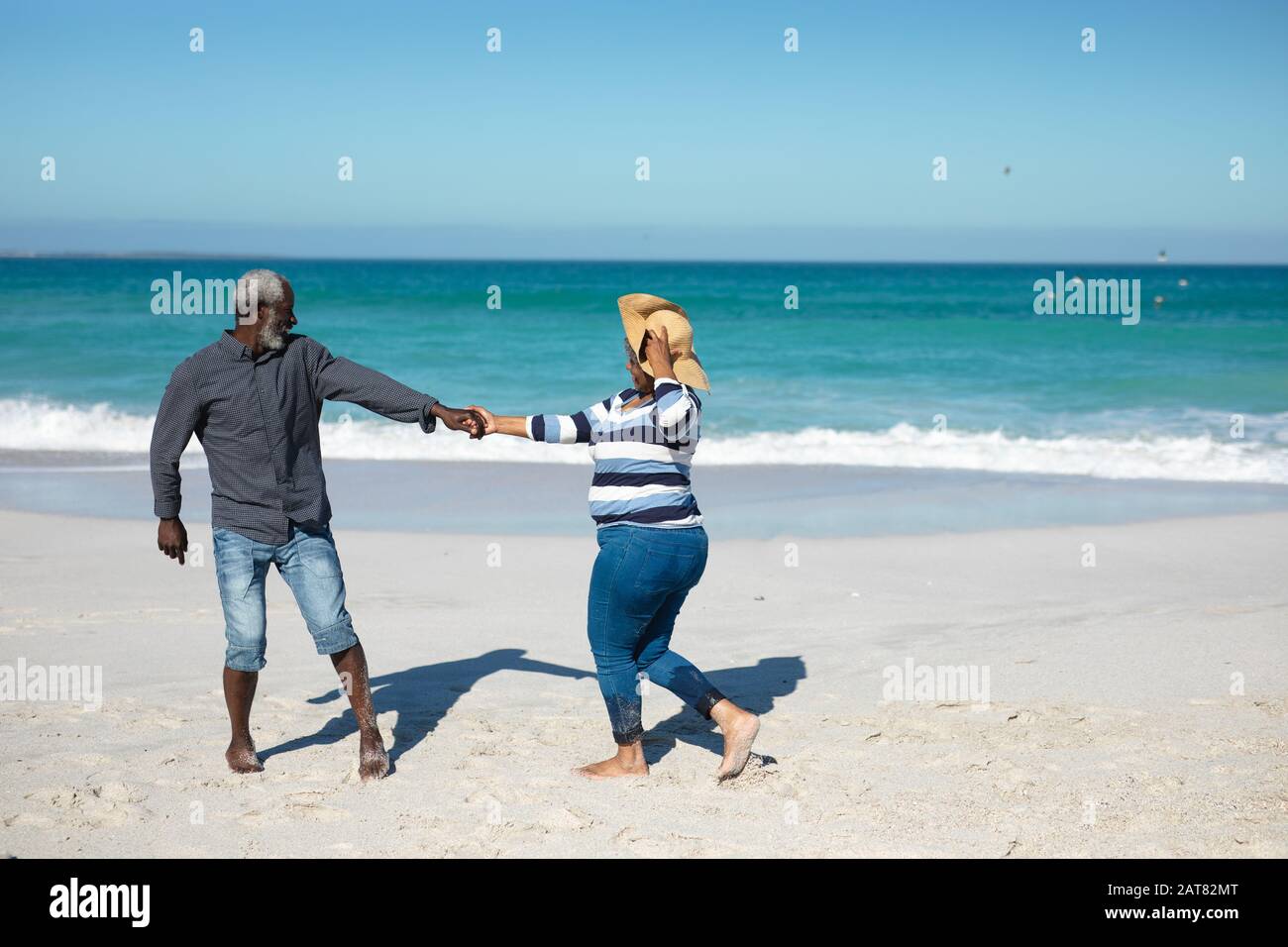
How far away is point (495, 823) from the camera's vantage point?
157 inches

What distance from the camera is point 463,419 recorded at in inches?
181

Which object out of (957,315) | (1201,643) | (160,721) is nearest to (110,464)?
(160,721)

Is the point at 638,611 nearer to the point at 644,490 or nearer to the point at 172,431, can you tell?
the point at 644,490

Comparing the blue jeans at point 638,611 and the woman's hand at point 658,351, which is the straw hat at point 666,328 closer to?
the woman's hand at point 658,351

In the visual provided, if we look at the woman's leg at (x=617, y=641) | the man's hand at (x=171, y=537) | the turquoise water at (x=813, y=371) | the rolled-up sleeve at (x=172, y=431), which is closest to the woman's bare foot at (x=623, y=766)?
the woman's leg at (x=617, y=641)

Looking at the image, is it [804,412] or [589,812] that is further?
[804,412]

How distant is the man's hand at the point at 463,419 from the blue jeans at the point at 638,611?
0.72 meters

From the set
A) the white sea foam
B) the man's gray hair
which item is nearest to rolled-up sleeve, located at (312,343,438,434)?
the man's gray hair

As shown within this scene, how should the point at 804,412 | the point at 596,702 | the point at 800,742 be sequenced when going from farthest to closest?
the point at 804,412
the point at 596,702
the point at 800,742

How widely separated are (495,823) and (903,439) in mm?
12357

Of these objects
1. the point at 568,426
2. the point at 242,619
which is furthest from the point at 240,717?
the point at 568,426

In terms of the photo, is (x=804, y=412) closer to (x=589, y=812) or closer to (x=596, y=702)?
(x=596, y=702)

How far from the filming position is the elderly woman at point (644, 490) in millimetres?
4059

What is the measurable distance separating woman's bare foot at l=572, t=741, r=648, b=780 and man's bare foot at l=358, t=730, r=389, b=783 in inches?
28.1
